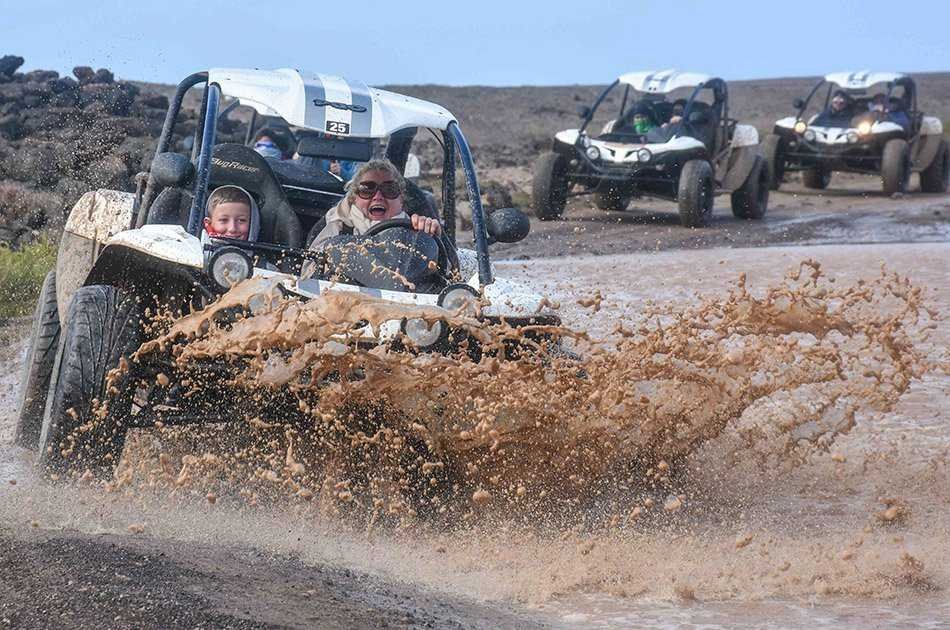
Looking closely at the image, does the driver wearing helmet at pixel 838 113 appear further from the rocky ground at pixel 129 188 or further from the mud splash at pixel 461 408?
the mud splash at pixel 461 408

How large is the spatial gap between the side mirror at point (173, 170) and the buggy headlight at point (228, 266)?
1.50ft

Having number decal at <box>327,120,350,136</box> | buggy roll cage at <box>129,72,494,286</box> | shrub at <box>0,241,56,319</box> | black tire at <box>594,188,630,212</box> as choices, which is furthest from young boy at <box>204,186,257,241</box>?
black tire at <box>594,188,630,212</box>

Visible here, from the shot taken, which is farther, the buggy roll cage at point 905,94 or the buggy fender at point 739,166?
the buggy roll cage at point 905,94

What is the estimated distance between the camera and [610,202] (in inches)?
731

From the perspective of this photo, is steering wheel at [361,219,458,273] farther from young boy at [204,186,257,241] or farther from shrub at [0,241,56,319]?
shrub at [0,241,56,319]

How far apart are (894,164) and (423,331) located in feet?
53.7

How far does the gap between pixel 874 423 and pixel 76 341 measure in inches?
167

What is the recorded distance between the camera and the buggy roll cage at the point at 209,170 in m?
5.96

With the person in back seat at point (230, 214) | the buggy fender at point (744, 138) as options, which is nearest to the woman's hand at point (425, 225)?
the person in back seat at point (230, 214)

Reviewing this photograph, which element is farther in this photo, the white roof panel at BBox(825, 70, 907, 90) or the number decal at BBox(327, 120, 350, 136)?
the white roof panel at BBox(825, 70, 907, 90)

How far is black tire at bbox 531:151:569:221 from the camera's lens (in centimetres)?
1705

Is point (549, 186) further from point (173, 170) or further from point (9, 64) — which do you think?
point (173, 170)

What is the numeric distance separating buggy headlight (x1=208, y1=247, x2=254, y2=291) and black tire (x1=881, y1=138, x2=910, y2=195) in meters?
16.3

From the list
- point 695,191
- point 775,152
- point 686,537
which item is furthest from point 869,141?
point 686,537
